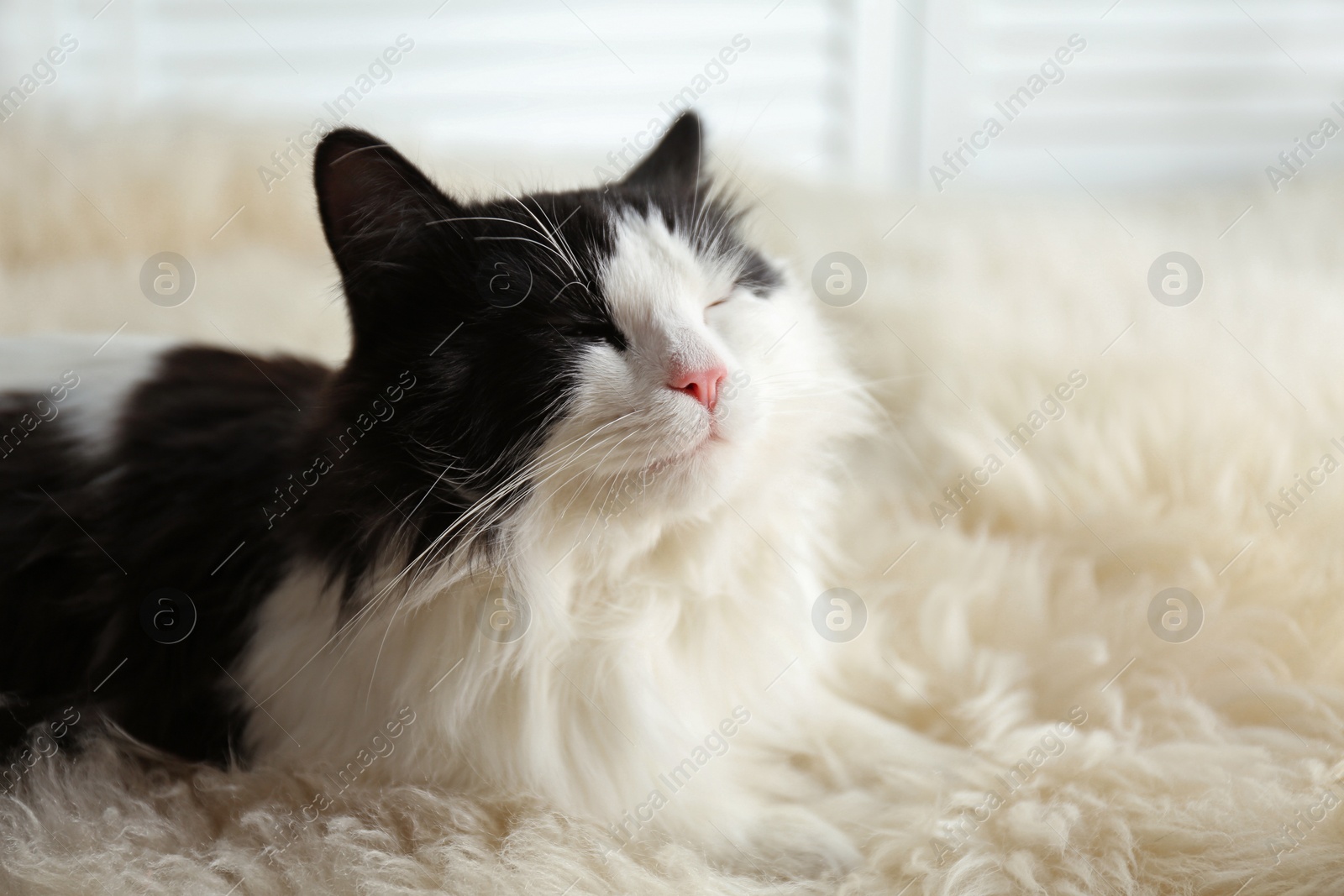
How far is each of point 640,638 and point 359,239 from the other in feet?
1.40

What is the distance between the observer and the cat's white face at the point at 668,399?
0.78 metres

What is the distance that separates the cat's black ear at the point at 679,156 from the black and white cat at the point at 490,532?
5 centimetres

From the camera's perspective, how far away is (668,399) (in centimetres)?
78

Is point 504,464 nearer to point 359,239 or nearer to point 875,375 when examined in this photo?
point 359,239

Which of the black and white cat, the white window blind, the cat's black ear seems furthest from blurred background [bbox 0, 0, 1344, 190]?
the black and white cat

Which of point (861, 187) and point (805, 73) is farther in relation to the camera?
point (805, 73)

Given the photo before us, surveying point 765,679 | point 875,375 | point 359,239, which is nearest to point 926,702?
point 765,679

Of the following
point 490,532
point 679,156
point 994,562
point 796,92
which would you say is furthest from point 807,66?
point 490,532

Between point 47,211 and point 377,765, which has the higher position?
point 47,211

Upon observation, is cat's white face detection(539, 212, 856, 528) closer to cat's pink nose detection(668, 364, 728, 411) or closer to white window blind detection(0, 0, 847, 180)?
cat's pink nose detection(668, 364, 728, 411)

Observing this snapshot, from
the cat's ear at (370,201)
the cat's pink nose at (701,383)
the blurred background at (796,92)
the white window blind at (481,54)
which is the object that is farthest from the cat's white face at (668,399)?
the white window blind at (481,54)

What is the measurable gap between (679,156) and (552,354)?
0.41 metres

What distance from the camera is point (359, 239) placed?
2.85 ft

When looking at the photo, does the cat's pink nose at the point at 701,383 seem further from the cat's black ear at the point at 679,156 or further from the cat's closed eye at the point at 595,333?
the cat's black ear at the point at 679,156
